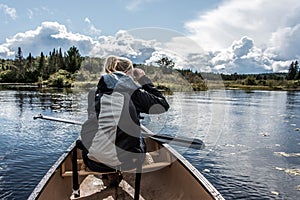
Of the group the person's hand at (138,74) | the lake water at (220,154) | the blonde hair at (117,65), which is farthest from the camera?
the lake water at (220,154)

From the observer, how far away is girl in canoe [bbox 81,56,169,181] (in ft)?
9.21

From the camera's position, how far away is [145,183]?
446 cm

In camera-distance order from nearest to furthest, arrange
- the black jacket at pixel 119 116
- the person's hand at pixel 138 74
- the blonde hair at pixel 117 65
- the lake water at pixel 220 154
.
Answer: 1. the black jacket at pixel 119 116
2. the blonde hair at pixel 117 65
3. the person's hand at pixel 138 74
4. the lake water at pixel 220 154

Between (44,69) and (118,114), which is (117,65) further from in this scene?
(44,69)

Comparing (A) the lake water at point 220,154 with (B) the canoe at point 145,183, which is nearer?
(B) the canoe at point 145,183

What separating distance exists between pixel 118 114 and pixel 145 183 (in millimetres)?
2023

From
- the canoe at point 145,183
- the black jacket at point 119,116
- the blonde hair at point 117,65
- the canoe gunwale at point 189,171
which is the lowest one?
the canoe at point 145,183

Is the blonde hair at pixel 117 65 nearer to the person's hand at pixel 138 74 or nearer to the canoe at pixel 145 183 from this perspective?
the person's hand at pixel 138 74

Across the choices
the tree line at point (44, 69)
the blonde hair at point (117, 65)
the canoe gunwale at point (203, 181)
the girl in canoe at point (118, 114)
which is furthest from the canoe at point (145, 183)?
the tree line at point (44, 69)

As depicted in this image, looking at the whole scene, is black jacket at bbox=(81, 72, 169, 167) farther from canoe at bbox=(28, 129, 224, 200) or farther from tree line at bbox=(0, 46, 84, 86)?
tree line at bbox=(0, 46, 84, 86)

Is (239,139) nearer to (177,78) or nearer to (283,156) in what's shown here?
(283,156)

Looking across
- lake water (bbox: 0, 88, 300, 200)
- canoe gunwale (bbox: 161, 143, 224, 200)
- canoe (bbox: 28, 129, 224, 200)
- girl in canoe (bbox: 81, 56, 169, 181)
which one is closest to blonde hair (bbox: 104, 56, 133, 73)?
girl in canoe (bbox: 81, 56, 169, 181)

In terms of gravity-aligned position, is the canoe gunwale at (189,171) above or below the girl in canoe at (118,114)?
below

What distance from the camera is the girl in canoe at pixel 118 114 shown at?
9.21 ft
